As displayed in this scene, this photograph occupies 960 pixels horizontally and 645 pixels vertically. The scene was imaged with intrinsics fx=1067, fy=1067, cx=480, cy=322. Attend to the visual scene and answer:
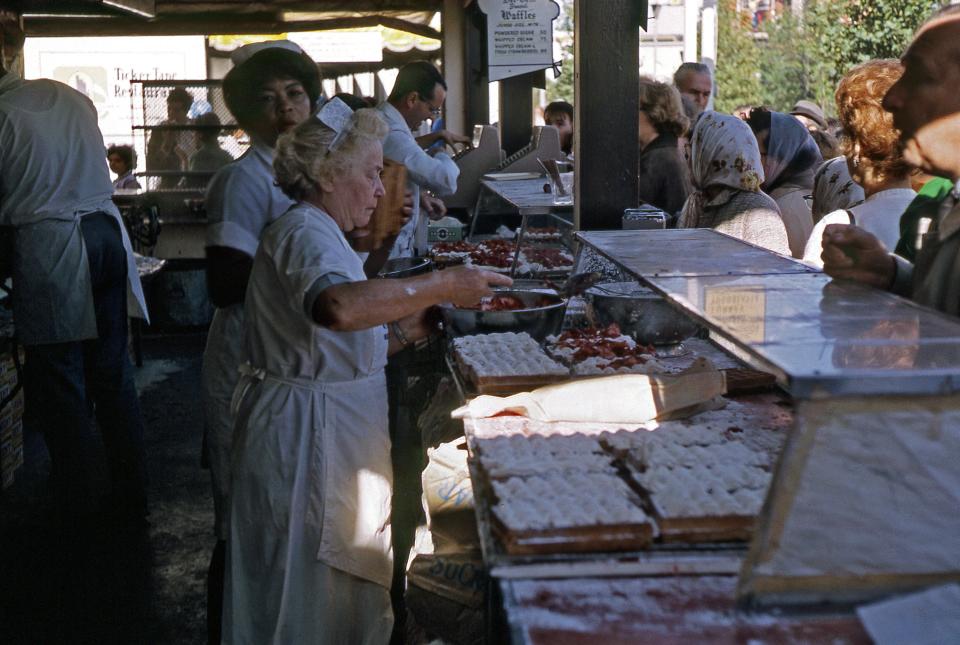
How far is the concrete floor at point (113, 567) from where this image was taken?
14.2ft

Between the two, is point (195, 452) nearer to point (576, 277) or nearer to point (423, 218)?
point (423, 218)

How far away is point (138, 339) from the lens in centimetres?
892

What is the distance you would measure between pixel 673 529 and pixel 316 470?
4.04 ft

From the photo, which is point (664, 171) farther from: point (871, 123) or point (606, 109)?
point (871, 123)

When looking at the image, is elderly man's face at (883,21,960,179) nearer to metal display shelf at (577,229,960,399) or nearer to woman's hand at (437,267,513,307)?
metal display shelf at (577,229,960,399)

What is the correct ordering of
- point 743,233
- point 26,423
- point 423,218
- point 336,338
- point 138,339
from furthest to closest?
point 138,339
point 26,423
point 423,218
point 743,233
point 336,338

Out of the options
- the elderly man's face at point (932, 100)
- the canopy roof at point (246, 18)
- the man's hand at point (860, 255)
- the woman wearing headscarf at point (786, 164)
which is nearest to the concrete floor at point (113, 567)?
the man's hand at point (860, 255)

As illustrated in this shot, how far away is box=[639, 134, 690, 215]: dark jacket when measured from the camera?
22.3ft

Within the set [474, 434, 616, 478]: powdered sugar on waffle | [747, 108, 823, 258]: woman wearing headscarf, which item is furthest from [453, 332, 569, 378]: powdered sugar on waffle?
[747, 108, 823, 258]: woman wearing headscarf

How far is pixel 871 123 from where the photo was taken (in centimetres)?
375

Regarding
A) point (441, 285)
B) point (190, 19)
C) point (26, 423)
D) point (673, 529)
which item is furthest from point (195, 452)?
point (190, 19)

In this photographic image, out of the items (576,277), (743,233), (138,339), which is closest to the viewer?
(576,277)

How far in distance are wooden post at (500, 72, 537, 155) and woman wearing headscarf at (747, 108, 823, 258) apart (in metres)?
3.85

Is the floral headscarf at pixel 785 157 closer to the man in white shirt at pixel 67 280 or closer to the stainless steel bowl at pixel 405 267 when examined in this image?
the stainless steel bowl at pixel 405 267
